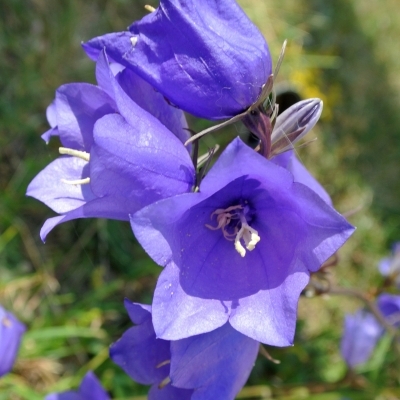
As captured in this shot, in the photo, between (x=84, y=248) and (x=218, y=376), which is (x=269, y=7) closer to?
(x=84, y=248)

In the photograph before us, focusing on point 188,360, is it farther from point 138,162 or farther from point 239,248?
point 138,162

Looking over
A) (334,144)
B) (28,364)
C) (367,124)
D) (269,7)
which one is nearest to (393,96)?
(367,124)

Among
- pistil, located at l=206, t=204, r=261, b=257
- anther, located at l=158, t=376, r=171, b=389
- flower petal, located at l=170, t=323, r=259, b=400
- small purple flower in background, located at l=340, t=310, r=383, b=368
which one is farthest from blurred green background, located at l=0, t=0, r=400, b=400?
anther, located at l=158, t=376, r=171, b=389

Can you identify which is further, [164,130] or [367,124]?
[367,124]

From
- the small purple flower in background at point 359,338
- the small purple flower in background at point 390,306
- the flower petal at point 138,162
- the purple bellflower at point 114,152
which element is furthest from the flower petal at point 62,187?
the small purple flower in background at point 359,338

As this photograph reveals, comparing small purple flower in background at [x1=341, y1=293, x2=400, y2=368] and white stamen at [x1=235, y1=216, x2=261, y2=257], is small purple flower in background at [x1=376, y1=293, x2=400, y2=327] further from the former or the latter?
white stamen at [x1=235, y1=216, x2=261, y2=257]

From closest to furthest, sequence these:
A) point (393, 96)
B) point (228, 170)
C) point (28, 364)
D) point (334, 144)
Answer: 1. point (228, 170)
2. point (28, 364)
3. point (334, 144)
4. point (393, 96)

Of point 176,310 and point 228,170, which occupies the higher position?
point 228,170

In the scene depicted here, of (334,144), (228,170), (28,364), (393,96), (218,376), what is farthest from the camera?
(393,96)

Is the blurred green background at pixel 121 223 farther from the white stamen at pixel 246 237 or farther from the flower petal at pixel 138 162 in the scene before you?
the flower petal at pixel 138 162
